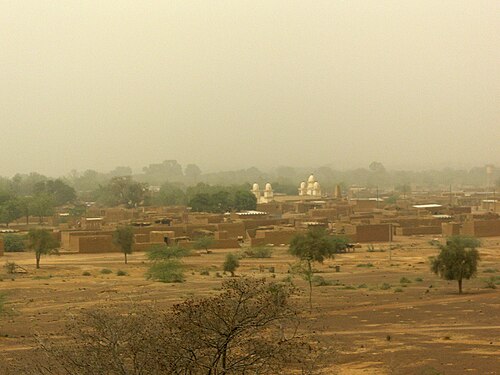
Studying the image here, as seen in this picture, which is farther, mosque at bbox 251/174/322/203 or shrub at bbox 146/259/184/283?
mosque at bbox 251/174/322/203

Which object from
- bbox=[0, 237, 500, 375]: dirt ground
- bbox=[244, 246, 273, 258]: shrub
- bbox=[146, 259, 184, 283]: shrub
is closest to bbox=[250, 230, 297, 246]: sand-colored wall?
bbox=[244, 246, 273, 258]: shrub

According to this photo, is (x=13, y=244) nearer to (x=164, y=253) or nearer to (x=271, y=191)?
(x=164, y=253)

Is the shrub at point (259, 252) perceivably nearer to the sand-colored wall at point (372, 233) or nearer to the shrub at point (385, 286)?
the sand-colored wall at point (372, 233)

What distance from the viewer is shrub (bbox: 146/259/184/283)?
36.0m

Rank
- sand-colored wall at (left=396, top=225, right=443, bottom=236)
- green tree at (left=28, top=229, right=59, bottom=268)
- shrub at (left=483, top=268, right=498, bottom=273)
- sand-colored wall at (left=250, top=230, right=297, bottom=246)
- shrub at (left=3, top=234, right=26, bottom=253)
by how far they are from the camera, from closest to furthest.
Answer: shrub at (left=483, top=268, right=498, bottom=273) → green tree at (left=28, top=229, right=59, bottom=268) → shrub at (left=3, top=234, right=26, bottom=253) → sand-colored wall at (left=250, top=230, right=297, bottom=246) → sand-colored wall at (left=396, top=225, right=443, bottom=236)

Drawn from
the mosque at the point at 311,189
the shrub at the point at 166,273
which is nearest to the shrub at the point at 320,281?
the shrub at the point at 166,273

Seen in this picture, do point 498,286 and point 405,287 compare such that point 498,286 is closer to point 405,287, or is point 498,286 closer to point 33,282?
point 405,287

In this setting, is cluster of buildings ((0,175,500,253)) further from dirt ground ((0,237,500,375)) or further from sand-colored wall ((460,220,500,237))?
dirt ground ((0,237,500,375))

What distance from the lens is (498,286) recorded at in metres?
32.5

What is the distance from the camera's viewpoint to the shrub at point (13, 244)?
175 ft

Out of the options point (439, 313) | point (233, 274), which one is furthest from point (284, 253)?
point (439, 313)

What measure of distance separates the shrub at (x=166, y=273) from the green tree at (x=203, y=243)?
1350 centimetres

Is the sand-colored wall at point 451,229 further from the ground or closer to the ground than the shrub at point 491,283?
further from the ground

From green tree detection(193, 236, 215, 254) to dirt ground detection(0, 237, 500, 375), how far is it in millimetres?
2440
